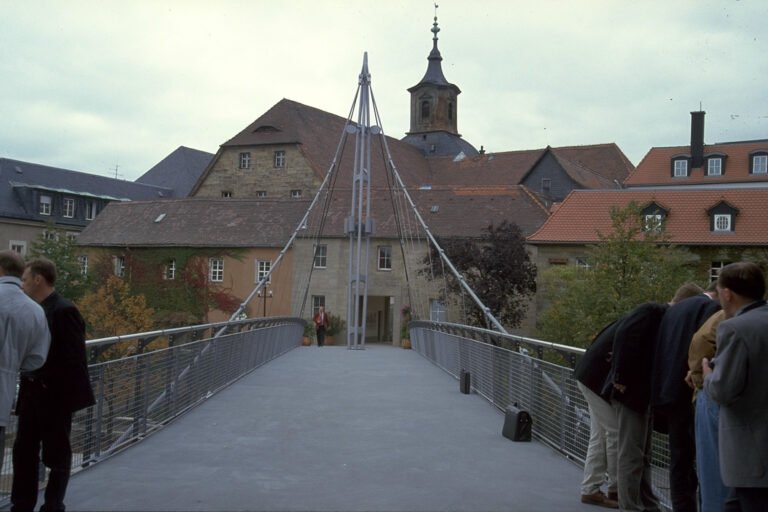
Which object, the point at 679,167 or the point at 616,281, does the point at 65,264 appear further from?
the point at 679,167


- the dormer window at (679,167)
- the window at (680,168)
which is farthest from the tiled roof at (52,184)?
the window at (680,168)

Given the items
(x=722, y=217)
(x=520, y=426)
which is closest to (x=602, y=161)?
(x=722, y=217)

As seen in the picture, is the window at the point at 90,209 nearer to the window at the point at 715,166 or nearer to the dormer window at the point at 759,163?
the window at the point at 715,166

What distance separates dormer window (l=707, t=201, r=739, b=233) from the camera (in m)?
38.9

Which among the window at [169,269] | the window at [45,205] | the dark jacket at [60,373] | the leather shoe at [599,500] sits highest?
the window at [45,205]

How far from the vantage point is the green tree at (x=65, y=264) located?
142 feet

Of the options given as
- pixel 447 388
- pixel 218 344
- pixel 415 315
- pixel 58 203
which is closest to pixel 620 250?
pixel 415 315

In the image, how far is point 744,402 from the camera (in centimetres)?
350

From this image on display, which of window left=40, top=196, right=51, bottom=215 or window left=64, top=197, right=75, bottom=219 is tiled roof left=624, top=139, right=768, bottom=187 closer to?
window left=64, top=197, right=75, bottom=219

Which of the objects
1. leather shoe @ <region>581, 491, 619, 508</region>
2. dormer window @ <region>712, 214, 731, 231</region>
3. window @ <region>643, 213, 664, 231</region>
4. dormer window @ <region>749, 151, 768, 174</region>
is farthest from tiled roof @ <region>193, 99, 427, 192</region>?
leather shoe @ <region>581, 491, 619, 508</region>

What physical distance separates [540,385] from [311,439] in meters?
1.99

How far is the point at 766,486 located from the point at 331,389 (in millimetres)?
8545

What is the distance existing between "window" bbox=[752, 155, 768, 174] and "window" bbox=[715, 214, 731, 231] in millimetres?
17566

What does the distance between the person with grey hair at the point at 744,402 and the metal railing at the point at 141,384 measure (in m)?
3.42
